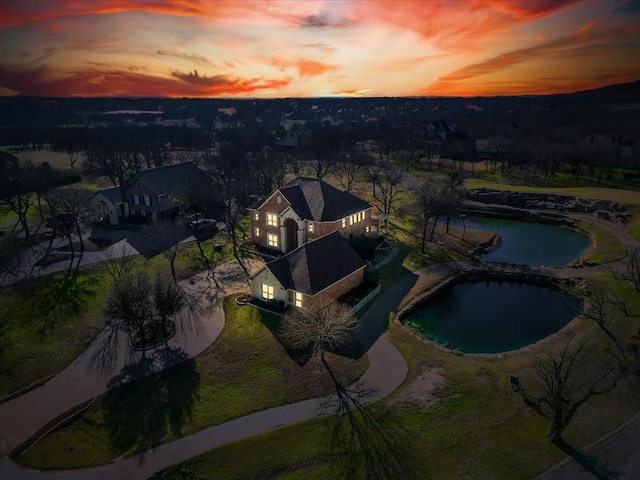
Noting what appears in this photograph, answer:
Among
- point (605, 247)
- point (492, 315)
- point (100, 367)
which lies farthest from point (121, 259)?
point (605, 247)

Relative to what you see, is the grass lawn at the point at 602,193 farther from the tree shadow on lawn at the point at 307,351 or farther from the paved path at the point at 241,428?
the tree shadow on lawn at the point at 307,351

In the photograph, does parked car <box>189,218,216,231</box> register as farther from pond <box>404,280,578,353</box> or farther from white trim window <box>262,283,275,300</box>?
pond <box>404,280,578,353</box>

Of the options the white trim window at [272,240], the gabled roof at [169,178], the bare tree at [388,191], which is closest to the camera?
the white trim window at [272,240]

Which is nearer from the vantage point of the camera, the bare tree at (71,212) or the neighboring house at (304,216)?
the neighboring house at (304,216)

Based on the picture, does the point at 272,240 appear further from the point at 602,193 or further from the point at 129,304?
the point at 602,193

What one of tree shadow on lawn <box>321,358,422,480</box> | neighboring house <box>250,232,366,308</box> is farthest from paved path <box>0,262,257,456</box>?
tree shadow on lawn <box>321,358,422,480</box>

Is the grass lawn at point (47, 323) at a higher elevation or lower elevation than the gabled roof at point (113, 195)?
lower

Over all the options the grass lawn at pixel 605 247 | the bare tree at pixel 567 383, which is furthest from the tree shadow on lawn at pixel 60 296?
the grass lawn at pixel 605 247
